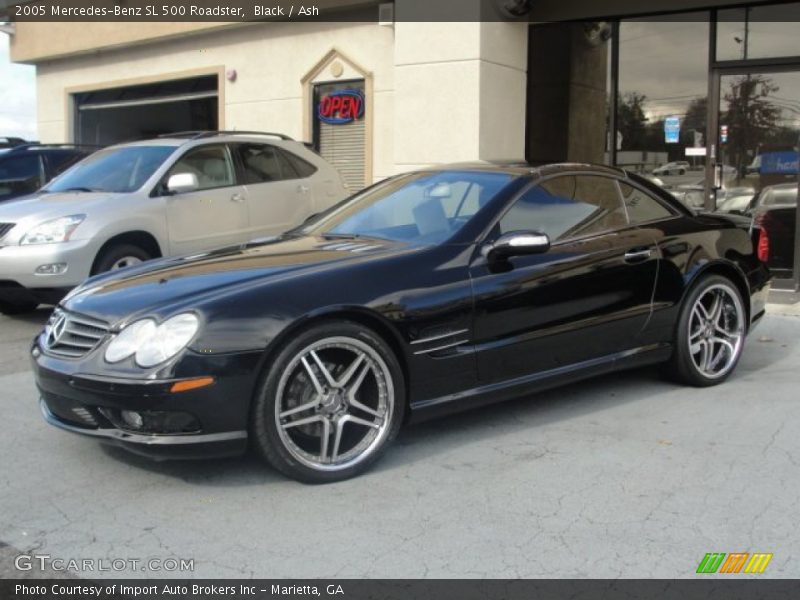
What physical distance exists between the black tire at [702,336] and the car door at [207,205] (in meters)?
4.43

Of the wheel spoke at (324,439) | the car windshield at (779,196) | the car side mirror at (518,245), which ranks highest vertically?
the car windshield at (779,196)

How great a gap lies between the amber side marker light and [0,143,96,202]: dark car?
755cm

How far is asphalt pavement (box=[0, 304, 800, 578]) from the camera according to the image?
330 cm

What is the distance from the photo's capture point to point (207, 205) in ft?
27.9

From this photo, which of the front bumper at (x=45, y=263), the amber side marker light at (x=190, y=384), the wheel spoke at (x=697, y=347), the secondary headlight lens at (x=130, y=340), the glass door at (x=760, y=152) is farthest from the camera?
the glass door at (x=760, y=152)

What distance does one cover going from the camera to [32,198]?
8.23 m

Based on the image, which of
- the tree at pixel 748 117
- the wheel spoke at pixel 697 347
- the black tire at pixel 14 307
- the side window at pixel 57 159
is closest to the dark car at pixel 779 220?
the tree at pixel 748 117

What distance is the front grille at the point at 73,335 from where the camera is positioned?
13.0 feet

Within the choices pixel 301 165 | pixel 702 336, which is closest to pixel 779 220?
pixel 702 336

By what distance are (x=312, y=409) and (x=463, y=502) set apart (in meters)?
0.80

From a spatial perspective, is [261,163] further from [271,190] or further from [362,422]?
[362,422]

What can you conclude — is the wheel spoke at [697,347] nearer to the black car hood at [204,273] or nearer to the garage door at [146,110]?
the black car hood at [204,273]

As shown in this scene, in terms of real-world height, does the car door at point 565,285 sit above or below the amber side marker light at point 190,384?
above

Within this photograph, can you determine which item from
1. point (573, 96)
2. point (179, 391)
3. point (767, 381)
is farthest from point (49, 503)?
point (573, 96)
